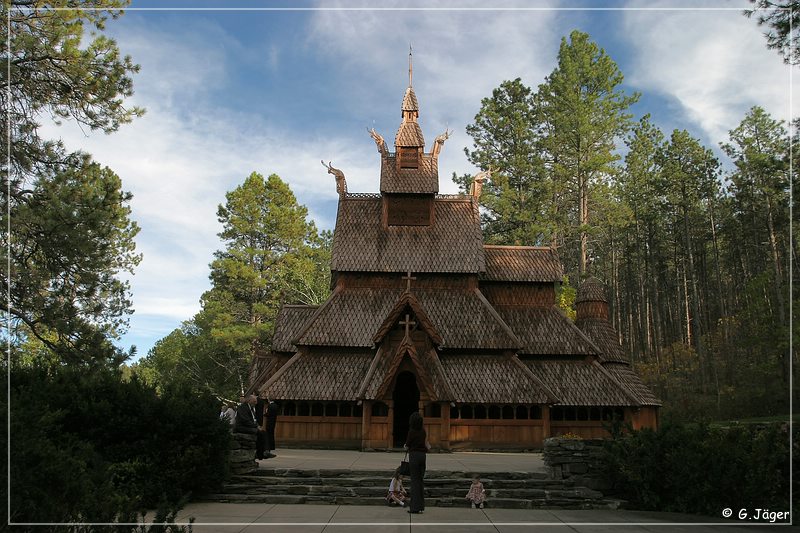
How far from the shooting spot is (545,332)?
23.7 m

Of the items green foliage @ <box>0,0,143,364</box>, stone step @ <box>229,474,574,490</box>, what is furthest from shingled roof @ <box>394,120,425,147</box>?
stone step @ <box>229,474,574,490</box>

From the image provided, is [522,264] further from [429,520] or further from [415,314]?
[429,520]

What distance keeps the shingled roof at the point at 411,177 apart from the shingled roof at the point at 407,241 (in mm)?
1233

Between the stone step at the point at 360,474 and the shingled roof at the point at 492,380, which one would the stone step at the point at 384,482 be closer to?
the stone step at the point at 360,474

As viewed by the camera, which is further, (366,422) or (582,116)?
(582,116)

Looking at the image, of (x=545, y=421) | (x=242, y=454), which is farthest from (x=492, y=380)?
(x=242, y=454)

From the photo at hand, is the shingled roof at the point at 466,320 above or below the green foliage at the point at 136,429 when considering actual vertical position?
above

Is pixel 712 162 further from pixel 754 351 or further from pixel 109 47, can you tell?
pixel 109 47

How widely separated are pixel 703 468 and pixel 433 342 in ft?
37.0

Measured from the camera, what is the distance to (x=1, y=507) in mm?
5719

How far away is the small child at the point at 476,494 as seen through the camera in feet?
36.4

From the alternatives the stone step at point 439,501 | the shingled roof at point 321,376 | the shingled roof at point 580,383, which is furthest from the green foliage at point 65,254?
the shingled roof at point 580,383

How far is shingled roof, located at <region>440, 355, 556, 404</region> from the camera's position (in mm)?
20156

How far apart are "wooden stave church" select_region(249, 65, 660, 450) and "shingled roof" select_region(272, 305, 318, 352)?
0.07 metres
